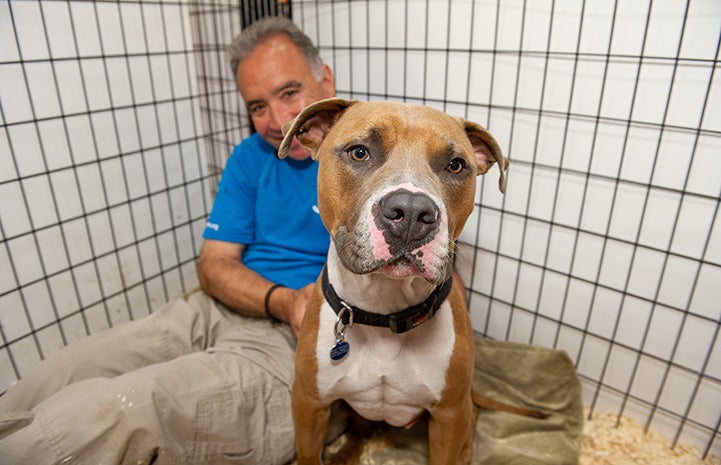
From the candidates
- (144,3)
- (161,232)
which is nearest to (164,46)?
(144,3)

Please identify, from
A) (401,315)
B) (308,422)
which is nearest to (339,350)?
(401,315)

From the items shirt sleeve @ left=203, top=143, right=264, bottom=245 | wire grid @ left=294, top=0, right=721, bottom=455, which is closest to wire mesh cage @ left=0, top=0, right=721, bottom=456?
wire grid @ left=294, top=0, right=721, bottom=455

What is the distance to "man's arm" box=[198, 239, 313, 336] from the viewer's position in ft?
5.58

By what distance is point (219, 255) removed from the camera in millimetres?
1973

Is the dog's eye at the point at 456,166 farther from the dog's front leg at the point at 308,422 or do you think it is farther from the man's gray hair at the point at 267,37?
the man's gray hair at the point at 267,37

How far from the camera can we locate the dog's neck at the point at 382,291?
1.17 metres

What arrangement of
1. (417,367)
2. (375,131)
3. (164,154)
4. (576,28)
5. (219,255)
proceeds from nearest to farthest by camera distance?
(375,131) < (417,367) < (576,28) < (219,255) < (164,154)

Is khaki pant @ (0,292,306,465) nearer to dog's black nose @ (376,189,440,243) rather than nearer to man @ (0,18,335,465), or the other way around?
man @ (0,18,335,465)

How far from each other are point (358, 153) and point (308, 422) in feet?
2.67

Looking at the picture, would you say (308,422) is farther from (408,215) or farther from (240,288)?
(408,215)

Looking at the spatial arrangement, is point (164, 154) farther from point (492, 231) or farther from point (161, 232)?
point (492, 231)

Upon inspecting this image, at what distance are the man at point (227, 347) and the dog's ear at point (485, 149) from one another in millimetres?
700

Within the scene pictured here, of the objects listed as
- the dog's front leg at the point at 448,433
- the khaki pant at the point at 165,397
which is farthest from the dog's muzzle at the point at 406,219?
the khaki pant at the point at 165,397

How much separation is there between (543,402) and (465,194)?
116 centimetres
